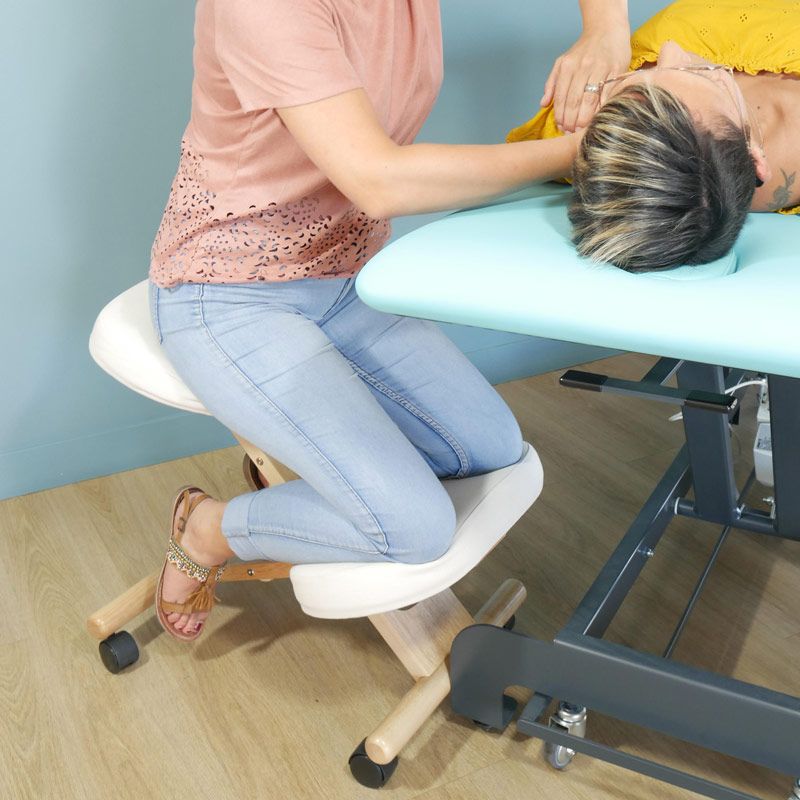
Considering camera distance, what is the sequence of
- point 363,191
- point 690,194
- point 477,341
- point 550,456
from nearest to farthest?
1. point 690,194
2. point 363,191
3. point 550,456
4. point 477,341

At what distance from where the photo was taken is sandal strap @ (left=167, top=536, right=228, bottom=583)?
1635 millimetres

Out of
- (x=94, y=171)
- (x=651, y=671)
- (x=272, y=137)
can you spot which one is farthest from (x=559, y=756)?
(x=94, y=171)

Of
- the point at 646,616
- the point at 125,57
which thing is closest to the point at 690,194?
the point at 646,616

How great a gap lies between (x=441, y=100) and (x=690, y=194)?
1453mm

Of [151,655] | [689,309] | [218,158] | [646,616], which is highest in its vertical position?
[218,158]

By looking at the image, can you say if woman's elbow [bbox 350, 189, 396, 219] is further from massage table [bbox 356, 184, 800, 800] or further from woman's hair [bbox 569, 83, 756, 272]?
woman's hair [bbox 569, 83, 756, 272]

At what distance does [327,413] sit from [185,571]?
425 millimetres

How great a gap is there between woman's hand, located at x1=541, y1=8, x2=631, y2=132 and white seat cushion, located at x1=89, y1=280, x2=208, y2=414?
67 cm

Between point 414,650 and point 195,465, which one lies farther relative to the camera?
point 195,465

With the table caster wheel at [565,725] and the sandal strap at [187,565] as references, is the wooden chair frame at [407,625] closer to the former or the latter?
the sandal strap at [187,565]

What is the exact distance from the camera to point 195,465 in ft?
7.91

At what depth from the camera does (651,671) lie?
1.34m

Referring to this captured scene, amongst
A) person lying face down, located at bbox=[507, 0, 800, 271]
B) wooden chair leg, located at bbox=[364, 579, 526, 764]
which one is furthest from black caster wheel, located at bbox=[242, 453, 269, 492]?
person lying face down, located at bbox=[507, 0, 800, 271]

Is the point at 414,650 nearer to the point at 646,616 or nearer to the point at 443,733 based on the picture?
the point at 443,733
